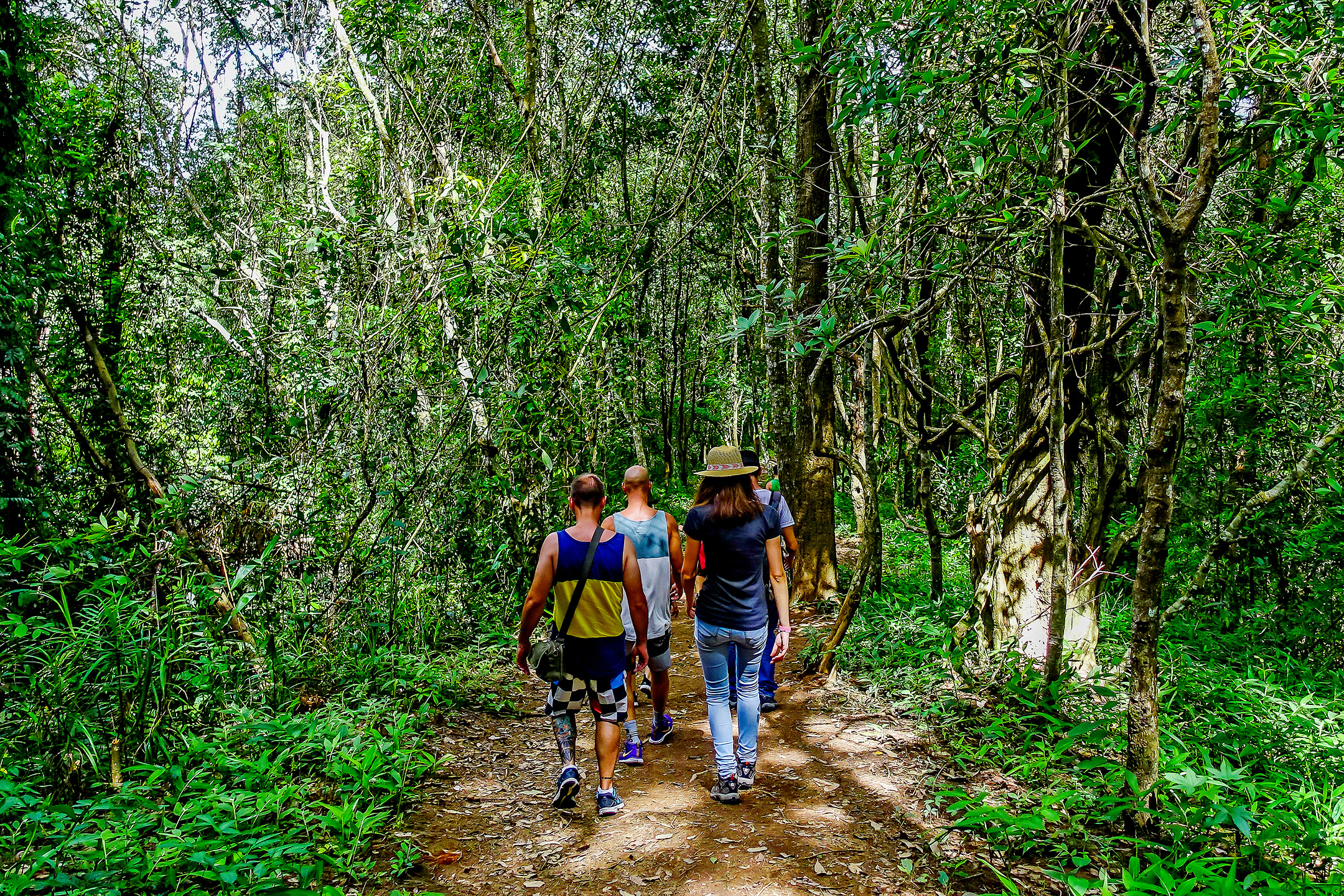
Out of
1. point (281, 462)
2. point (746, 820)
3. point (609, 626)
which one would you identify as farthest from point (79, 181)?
→ point (746, 820)

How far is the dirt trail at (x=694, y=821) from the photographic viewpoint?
3738mm

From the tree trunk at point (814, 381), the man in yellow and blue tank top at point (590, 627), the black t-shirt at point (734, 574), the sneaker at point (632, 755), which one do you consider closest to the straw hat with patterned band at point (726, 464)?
the black t-shirt at point (734, 574)

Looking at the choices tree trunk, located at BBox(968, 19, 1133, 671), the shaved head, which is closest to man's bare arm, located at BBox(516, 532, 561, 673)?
the shaved head

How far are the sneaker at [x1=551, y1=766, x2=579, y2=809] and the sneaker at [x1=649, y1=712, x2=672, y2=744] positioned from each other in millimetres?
1253

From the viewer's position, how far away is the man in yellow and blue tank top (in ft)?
14.0

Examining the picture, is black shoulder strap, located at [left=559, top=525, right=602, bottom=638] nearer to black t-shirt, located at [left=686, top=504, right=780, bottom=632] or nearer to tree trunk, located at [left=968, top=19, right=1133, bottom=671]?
black t-shirt, located at [left=686, top=504, right=780, bottom=632]

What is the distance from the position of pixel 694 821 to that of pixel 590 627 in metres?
1.29

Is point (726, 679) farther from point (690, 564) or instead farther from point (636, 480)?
point (636, 480)

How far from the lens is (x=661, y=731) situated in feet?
18.4

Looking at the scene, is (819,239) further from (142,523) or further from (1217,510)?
(142,523)

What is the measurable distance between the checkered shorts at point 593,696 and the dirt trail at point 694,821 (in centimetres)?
63

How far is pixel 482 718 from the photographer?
617 cm

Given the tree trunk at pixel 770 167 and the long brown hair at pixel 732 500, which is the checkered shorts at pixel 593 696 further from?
the tree trunk at pixel 770 167

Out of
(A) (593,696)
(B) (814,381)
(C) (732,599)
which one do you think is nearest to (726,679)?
(C) (732,599)
